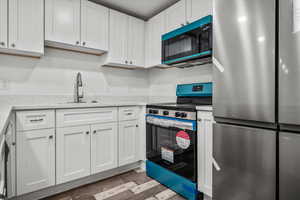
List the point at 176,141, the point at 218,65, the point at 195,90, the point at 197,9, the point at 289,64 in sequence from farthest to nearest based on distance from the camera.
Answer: the point at 195,90 → the point at 197,9 → the point at 176,141 → the point at 218,65 → the point at 289,64

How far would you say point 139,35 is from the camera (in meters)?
2.79

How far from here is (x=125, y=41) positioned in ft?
8.63

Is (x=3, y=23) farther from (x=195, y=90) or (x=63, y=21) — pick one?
(x=195, y=90)

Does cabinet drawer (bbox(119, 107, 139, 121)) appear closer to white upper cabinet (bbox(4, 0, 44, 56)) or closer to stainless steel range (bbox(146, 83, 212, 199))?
stainless steel range (bbox(146, 83, 212, 199))

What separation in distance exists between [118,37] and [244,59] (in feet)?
6.32

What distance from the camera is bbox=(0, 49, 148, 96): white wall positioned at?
80.1 inches

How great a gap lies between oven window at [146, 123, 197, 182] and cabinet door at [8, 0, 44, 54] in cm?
163

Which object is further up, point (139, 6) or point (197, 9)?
point (139, 6)

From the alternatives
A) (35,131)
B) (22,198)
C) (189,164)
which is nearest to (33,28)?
(35,131)

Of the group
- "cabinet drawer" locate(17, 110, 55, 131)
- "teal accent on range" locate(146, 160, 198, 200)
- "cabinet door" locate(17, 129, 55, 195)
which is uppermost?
"cabinet drawer" locate(17, 110, 55, 131)

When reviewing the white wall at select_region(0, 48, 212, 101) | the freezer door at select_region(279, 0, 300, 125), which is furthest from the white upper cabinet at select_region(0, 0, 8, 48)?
the freezer door at select_region(279, 0, 300, 125)

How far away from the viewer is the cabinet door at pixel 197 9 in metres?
1.94

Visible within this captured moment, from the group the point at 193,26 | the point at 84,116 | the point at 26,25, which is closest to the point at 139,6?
the point at 193,26

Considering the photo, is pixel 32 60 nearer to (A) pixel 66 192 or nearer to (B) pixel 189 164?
(A) pixel 66 192
